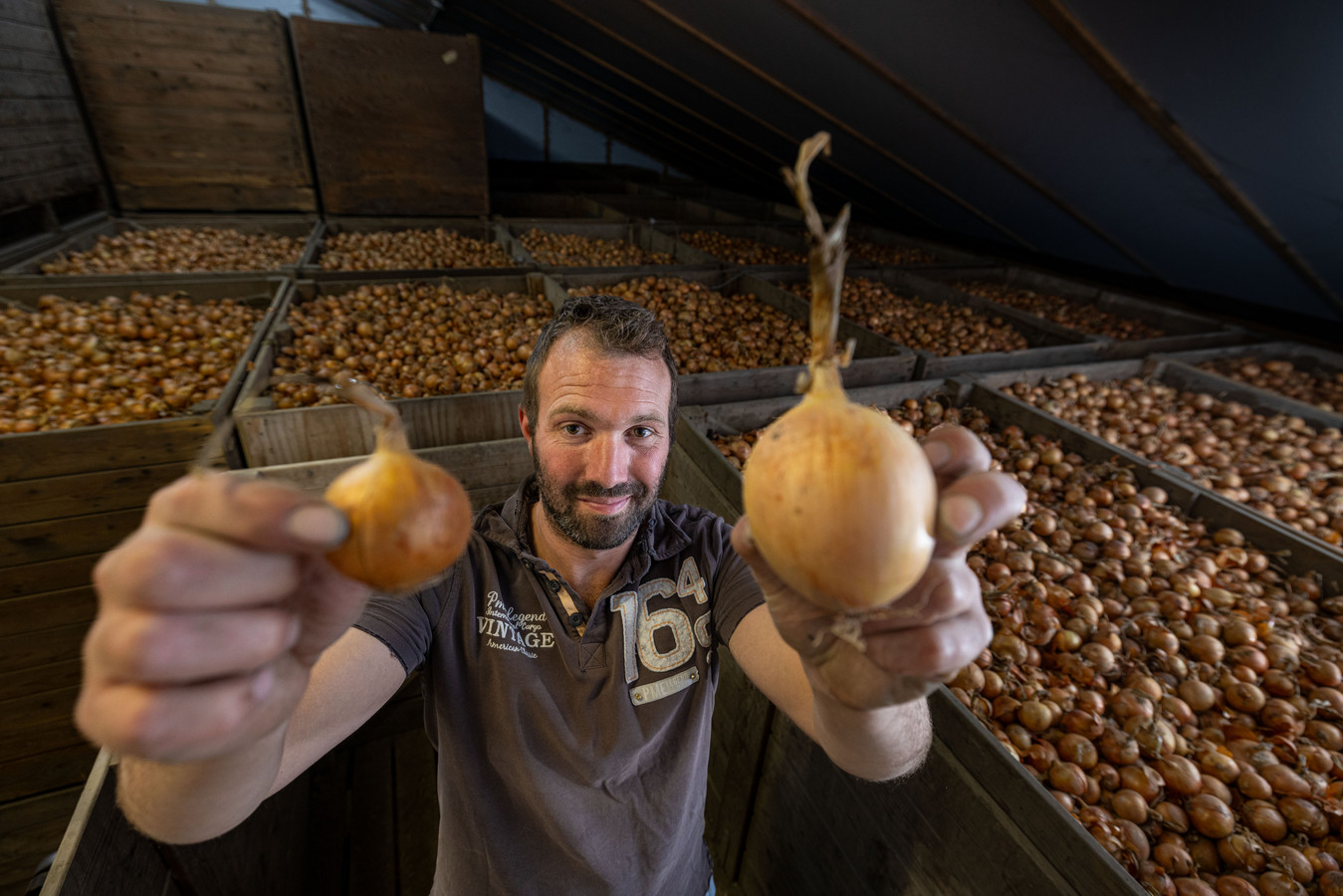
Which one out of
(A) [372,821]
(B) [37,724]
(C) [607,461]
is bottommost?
(A) [372,821]

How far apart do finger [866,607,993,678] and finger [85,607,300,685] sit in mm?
634

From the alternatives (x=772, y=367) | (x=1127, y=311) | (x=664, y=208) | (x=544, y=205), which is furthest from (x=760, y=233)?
(x=772, y=367)

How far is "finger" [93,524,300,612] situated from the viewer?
0.41 metres

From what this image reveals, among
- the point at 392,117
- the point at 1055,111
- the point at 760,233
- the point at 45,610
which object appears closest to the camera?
the point at 45,610

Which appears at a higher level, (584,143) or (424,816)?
(584,143)

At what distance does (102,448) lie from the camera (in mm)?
1761

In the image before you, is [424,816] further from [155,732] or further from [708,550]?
[155,732]

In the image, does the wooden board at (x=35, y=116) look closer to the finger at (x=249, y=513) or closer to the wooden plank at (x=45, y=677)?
the wooden plank at (x=45, y=677)

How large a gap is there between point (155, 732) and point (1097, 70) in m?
3.83

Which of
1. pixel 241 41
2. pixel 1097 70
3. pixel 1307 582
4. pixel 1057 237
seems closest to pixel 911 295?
pixel 1057 237

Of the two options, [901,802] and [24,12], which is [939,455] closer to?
[901,802]

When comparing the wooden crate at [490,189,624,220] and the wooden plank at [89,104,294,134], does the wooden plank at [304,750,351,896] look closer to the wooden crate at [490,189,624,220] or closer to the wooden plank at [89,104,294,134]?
the wooden plank at [89,104,294,134]

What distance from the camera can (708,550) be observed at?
1.26 m

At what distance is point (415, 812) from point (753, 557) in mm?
2496
